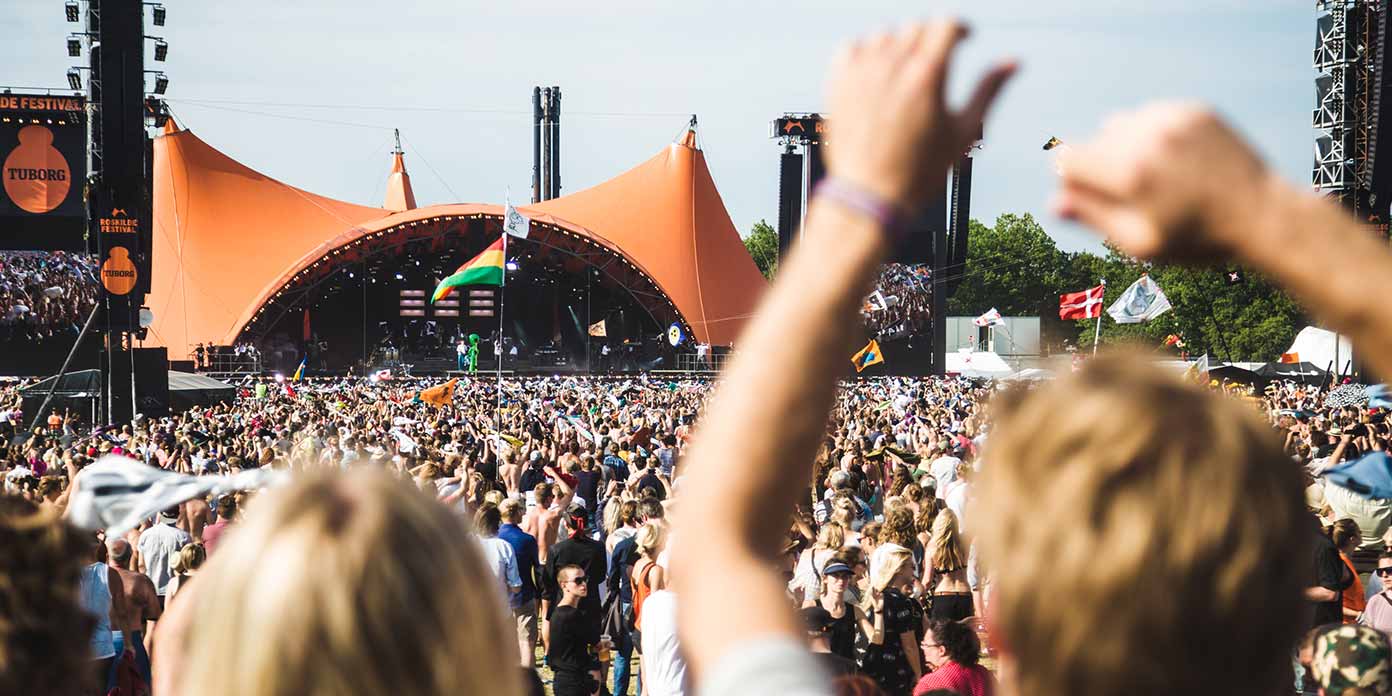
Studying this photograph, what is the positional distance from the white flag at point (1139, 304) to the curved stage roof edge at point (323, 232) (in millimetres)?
25702

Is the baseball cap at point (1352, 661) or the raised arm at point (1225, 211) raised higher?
the raised arm at point (1225, 211)

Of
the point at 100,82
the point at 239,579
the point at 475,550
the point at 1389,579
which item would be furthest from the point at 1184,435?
the point at 100,82

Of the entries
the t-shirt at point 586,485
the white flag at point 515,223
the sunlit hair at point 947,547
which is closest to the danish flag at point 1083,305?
the white flag at point 515,223

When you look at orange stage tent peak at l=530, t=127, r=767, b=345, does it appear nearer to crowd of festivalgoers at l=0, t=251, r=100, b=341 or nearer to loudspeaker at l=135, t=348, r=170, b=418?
crowd of festivalgoers at l=0, t=251, r=100, b=341

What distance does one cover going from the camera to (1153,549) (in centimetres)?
101

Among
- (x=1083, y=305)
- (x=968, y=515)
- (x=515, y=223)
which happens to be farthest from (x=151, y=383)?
(x=968, y=515)

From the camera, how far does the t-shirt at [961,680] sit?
190 inches

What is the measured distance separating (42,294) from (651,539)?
1700 inches


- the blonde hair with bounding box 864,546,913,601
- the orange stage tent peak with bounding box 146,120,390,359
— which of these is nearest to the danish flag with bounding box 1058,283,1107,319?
the blonde hair with bounding box 864,546,913,601

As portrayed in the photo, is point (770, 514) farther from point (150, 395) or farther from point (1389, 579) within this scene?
point (150, 395)

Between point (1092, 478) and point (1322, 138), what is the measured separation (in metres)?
31.3

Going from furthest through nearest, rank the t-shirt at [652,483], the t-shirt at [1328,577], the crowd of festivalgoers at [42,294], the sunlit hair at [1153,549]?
1. the crowd of festivalgoers at [42,294]
2. the t-shirt at [652,483]
3. the t-shirt at [1328,577]
4. the sunlit hair at [1153,549]

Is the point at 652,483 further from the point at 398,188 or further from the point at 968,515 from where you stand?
the point at 398,188

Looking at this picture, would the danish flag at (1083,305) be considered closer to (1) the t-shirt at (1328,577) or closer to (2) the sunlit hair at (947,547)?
(2) the sunlit hair at (947,547)
